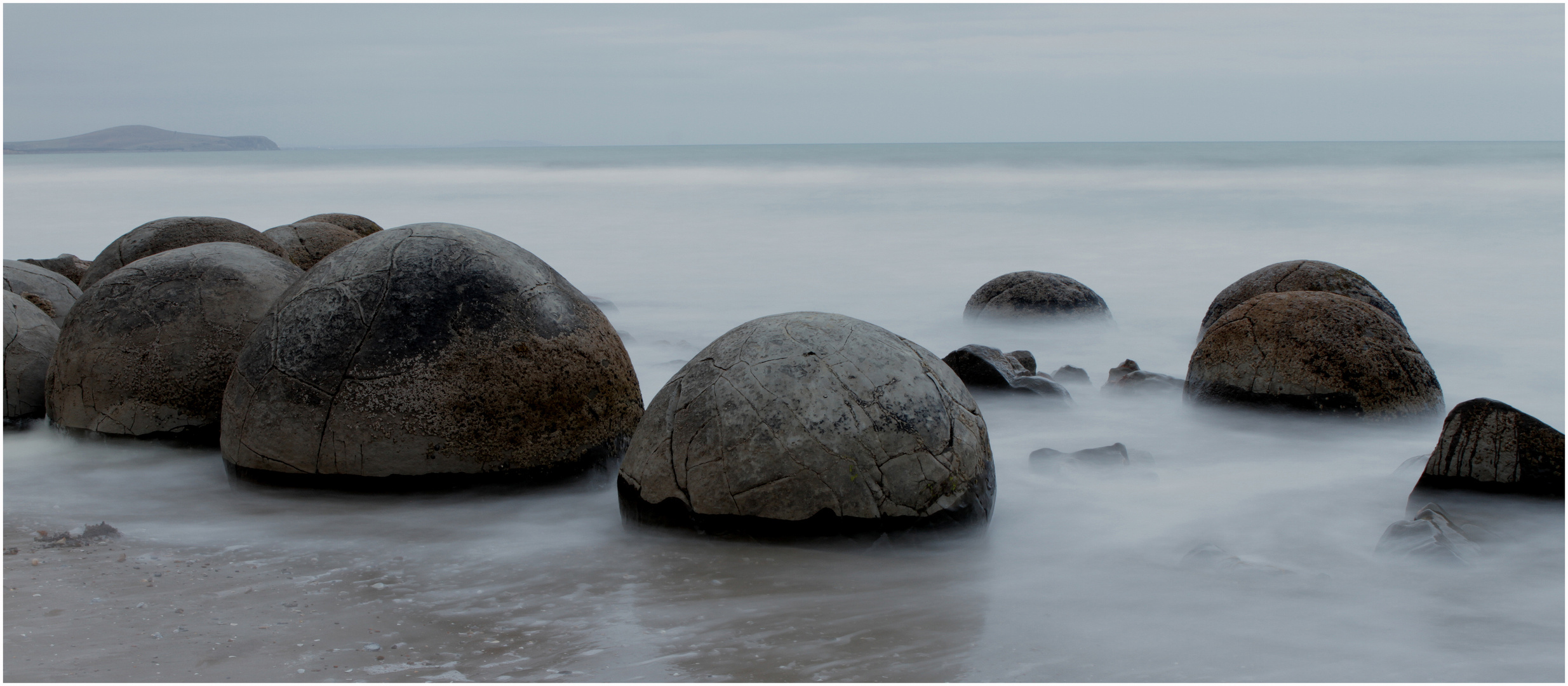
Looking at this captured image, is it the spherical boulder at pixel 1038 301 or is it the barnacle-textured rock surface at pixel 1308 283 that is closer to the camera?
the barnacle-textured rock surface at pixel 1308 283

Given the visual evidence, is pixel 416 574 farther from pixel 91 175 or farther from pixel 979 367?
pixel 91 175

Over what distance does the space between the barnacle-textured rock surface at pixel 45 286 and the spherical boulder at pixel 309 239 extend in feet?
6.07

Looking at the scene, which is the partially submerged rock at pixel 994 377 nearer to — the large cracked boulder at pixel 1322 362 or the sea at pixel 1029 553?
the sea at pixel 1029 553

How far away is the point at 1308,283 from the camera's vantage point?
8141 millimetres

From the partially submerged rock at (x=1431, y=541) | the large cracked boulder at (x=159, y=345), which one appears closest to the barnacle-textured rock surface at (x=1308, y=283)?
the partially submerged rock at (x=1431, y=541)

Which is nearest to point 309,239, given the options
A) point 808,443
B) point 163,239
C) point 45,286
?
point 163,239

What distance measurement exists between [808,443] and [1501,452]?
322 centimetres

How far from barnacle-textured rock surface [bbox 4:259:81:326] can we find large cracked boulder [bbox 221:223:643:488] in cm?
351

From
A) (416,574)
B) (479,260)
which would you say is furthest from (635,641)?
(479,260)

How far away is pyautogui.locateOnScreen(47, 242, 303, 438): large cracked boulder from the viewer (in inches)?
225

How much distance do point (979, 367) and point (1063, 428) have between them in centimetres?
89

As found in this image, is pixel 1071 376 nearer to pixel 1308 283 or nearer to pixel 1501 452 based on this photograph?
pixel 1308 283

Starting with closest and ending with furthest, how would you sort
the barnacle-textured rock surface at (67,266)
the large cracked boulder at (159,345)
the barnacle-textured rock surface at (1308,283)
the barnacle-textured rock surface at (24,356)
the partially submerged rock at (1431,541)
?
the partially submerged rock at (1431,541) → the large cracked boulder at (159,345) → the barnacle-textured rock surface at (24,356) → the barnacle-textured rock surface at (1308,283) → the barnacle-textured rock surface at (67,266)

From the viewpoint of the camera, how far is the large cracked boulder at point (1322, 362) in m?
6.65
